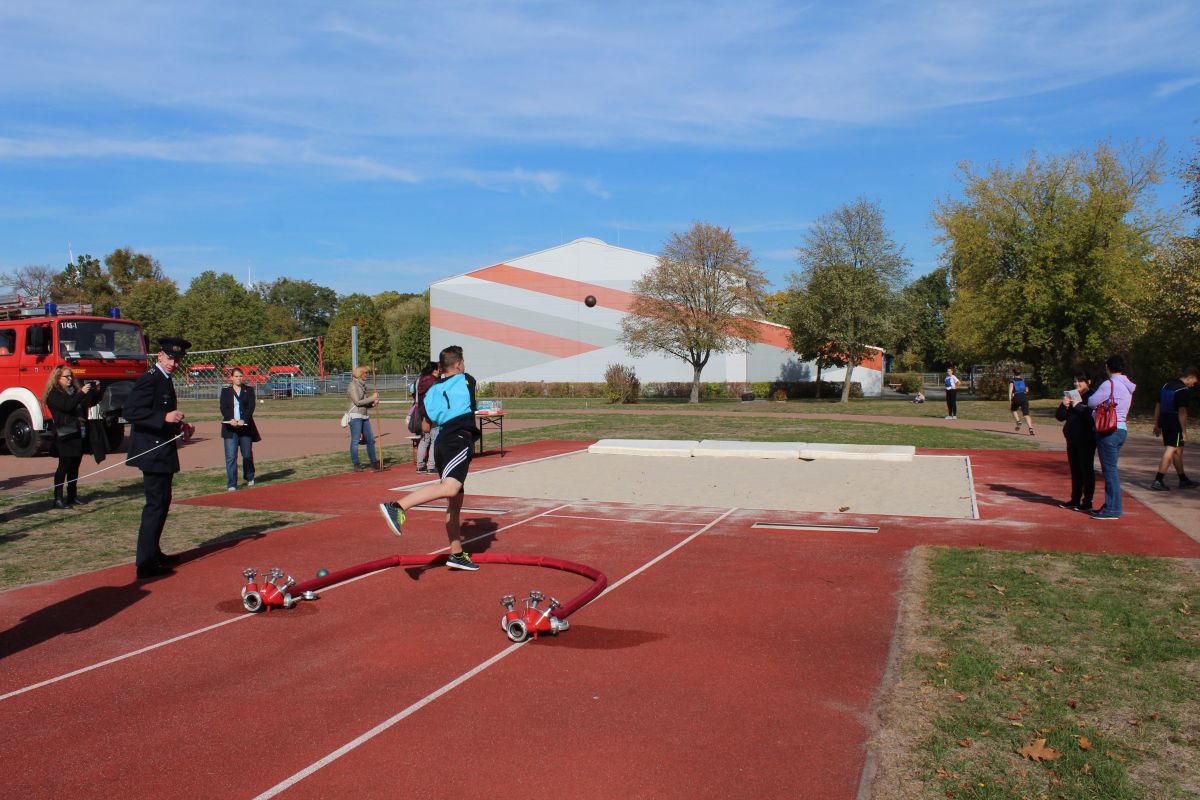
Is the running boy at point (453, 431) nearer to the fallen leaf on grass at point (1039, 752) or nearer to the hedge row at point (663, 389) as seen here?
the fallen leaf on grass at point (1039, 752)

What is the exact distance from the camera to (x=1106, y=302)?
4188 cm

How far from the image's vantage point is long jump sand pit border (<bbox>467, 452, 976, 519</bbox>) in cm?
1239

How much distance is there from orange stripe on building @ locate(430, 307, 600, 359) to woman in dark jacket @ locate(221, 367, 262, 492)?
Result: 45.4m

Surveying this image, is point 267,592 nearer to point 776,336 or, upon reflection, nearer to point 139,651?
point 139,651

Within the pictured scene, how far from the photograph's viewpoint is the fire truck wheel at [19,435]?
19281 millimetres

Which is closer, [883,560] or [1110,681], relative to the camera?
[1110,681]

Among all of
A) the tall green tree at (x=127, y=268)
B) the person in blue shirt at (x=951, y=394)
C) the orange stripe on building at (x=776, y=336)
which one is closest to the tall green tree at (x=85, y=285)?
the tall green tree at (x=127, y=268)

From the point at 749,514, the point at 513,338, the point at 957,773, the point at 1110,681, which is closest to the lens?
the point at 957,773

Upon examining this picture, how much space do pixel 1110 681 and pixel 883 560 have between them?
3490mm

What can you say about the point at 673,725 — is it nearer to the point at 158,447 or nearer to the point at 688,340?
the point at 158,447

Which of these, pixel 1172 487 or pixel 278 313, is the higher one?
pixel 278 313

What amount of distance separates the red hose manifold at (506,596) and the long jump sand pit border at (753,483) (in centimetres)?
430

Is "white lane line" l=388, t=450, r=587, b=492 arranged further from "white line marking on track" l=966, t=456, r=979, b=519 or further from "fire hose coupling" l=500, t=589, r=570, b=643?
"white line marking on track" l=966, t=456, r=979, b=519

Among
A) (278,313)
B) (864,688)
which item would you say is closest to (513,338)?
(864,688)
